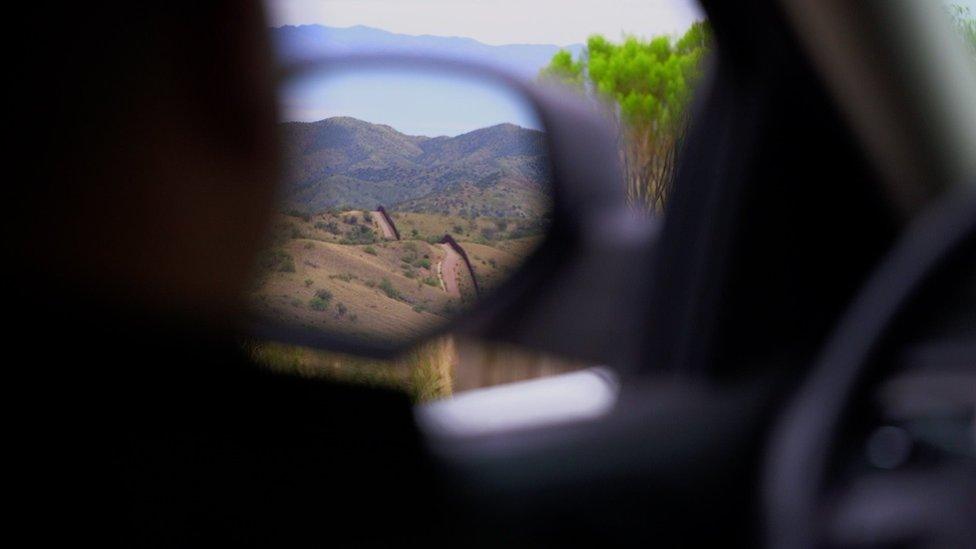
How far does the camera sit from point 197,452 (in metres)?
1.91

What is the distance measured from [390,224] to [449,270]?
289 millimetres

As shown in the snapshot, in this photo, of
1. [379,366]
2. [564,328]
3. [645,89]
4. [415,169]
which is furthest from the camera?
[645,89]

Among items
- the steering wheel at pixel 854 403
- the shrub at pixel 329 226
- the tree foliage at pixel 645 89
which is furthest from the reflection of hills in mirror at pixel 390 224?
the steering wheel at pixel 854 403

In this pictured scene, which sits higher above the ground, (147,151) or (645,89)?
(645,89)

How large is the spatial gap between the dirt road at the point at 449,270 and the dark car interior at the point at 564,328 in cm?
14

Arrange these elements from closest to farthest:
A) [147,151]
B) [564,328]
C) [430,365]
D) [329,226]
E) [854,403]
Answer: [147,151], [854,403], [329,226], [430,365], [564,328]

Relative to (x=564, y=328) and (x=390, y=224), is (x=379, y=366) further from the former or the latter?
(x=564, y=328)

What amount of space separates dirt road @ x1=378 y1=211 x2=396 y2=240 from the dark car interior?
28cm

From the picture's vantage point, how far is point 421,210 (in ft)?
8.20

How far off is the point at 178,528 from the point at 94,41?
85 centimetres

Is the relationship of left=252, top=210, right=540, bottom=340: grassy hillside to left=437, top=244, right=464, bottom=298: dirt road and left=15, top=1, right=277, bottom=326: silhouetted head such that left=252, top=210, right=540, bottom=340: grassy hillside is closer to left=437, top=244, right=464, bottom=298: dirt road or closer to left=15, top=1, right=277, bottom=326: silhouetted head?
left=437, top=244, right=464, bottom=298: dirt road

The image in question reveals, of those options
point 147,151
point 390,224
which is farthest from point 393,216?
point 147,151

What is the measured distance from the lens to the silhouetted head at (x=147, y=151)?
4.65 ft

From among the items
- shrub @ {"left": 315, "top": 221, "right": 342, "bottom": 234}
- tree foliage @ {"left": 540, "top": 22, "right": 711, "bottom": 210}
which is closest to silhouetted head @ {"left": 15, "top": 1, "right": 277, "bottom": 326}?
shrub @ {"left": 315, "top": 221, "right": 342, "bottom": 234}
